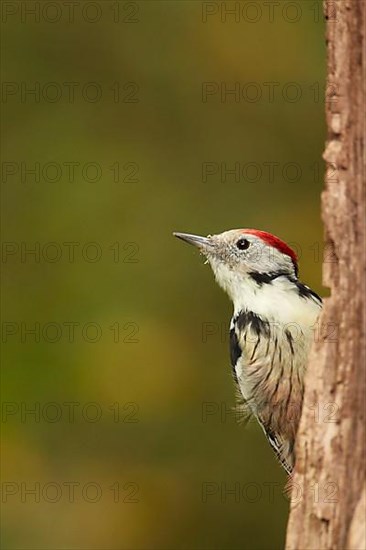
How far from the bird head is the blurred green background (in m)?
1.97

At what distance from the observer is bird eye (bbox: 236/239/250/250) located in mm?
4889

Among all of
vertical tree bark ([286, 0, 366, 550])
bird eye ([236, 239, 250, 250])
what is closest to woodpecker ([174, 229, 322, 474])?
bird eye ([236, 239, 250, 250])

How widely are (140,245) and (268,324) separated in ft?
8.89

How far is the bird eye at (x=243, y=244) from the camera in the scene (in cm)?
489

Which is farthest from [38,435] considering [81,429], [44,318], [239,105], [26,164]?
[239,105]

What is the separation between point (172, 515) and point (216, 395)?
0.75m

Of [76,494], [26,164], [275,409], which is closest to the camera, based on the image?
[275,409]

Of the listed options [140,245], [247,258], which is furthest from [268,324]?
[140,245]

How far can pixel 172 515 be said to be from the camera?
7000 mm

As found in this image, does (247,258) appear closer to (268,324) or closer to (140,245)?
(268,324)

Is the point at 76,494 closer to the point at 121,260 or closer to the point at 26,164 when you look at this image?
the point at 121,260

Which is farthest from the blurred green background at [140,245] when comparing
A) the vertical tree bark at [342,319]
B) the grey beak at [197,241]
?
the vertical tree bark at [342,319]

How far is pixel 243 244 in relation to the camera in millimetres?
4898

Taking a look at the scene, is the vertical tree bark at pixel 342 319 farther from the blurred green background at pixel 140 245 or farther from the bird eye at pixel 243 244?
the blurred green background at pixel 140 245
